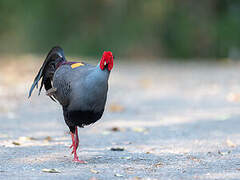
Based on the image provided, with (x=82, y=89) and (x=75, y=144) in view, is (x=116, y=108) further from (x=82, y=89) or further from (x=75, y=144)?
(x=82, y=89)

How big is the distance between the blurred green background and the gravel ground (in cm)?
1011

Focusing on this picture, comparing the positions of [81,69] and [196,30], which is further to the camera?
[196,30]

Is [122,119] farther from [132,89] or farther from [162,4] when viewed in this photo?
[162,4]

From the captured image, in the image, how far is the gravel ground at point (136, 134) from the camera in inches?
199

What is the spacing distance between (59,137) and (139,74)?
31.1 feet

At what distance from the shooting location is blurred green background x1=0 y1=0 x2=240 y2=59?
78.9ft

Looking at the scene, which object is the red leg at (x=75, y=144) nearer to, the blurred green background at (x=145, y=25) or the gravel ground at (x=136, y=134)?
the gravel ground at (x=136, y=134)

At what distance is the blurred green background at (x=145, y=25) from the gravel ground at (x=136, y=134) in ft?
33.2

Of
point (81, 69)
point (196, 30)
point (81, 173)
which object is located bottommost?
point (81, 173)

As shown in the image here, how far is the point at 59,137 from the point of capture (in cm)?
711

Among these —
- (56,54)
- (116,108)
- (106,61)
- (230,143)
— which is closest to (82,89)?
(106,61)

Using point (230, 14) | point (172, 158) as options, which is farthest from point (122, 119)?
point (230, 14)

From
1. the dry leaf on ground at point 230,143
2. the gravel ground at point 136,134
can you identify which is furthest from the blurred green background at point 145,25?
the dry leaf on ground at point 230,143

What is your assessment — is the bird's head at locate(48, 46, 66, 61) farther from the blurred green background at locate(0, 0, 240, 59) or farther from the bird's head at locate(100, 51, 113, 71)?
the blurred green background at locate(0, 0, 240, 59)
